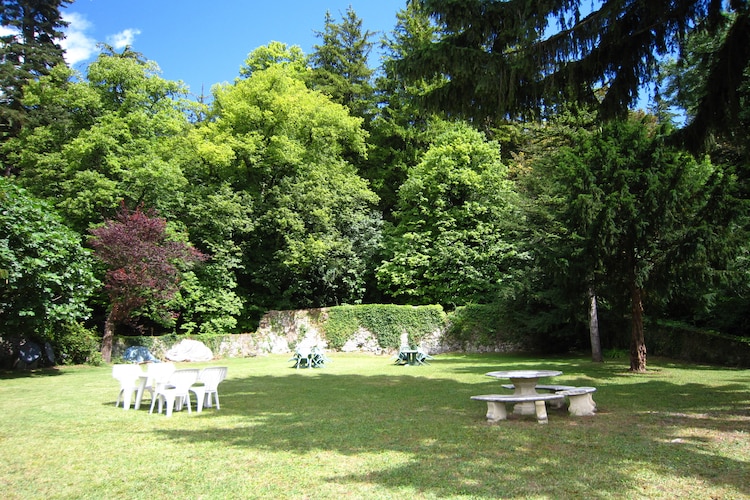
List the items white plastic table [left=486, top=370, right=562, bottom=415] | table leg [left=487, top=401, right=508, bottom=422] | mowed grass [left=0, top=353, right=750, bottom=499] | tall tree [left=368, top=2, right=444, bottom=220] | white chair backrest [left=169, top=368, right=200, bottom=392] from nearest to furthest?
mowed grass [left=0, top=353, right=750, bottom=499] < table leg [left=487, top=401, right=508, bottom=422] < white plastic table [left=486, top=370, right=562, bottom=415] < white chair backrest [left=169, top=368, right=200, bottom=392] < tall tree [left=368, top=2, right=444, bottom=220]

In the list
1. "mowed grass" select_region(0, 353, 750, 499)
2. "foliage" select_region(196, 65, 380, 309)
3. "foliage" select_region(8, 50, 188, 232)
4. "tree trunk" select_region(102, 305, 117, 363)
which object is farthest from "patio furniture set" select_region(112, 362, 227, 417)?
"foliage" select_region(196, 65, 380, 309)

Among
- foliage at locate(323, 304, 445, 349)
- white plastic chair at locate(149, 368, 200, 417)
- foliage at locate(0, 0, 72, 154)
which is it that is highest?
foliage at locate(0, 0, 72, 154)

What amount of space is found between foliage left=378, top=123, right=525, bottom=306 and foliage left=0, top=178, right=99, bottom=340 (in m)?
13.7

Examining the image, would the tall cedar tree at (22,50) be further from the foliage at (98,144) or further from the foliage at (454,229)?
the foliage at (454,229)

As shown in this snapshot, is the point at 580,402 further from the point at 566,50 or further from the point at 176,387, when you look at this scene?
the point at 176,387

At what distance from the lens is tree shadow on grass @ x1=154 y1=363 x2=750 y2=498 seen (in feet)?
13.9

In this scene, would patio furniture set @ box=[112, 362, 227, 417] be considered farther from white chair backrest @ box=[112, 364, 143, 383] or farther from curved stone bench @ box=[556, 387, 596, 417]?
curved stone bench @ box=[556, 387, 596, 417]

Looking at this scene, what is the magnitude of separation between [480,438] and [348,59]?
2914cm

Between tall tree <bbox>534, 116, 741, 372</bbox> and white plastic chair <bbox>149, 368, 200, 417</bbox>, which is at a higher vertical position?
tall tree <bbox>534, 116, 741, 372</bbox>

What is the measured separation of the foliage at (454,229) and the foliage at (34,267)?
45.1 feet

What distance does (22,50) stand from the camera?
24281mm

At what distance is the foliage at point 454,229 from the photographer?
77.7ft

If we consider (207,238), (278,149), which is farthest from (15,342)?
(278,149)

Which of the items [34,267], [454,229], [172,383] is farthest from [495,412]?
[454,229]
